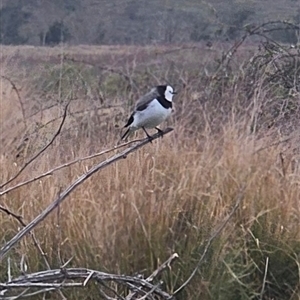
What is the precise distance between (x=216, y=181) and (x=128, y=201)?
1.29 feet

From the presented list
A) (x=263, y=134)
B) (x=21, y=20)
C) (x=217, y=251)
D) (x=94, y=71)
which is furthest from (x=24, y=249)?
(x=21, y=20)

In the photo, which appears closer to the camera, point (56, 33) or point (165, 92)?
point (165, 92)

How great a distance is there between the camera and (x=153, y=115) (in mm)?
3441

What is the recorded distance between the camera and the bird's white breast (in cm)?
343

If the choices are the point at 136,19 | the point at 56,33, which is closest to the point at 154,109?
the point at 136,19

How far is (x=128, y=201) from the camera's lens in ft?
11.5

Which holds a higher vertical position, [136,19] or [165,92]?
[165,92]

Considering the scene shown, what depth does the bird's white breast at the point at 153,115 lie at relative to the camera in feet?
11.2

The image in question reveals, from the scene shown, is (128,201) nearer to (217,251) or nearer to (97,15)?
(217,251)

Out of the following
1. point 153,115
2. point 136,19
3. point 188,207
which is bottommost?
point 136,19

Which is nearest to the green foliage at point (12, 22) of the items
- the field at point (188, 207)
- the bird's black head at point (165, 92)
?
the field at point (188, 207)

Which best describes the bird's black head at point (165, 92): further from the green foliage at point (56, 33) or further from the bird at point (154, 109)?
the green foliage at point (56, 33)

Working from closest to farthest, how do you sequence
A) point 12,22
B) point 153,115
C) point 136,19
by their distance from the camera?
point 153,115 < point 136,19 < point 12,22

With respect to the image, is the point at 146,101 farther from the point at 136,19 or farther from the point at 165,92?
the point at 136,19
